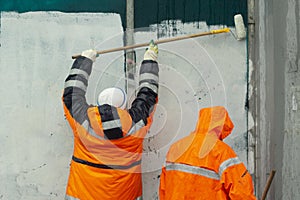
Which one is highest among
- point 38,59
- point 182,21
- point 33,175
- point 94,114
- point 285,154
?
point 182,21

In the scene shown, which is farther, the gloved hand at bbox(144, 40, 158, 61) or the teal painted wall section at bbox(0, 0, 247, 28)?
the teal painted wall section at bbox(0, 0, 247, 28)

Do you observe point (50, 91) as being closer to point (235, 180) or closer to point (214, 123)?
point (214, 123)

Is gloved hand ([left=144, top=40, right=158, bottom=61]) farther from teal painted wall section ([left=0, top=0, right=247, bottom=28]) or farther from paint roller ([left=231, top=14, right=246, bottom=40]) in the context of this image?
paint roller ([left=231, top=14, right=246, bottom=40])

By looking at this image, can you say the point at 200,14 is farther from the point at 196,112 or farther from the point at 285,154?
the point at 285,154

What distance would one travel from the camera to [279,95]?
363 cm

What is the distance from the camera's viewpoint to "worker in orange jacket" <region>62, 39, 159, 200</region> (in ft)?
10.7

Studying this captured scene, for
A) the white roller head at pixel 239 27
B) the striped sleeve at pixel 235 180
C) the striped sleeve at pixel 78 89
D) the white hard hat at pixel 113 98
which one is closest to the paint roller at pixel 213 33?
the white roller head at pixel 239 27

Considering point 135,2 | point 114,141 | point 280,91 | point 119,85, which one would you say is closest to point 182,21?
point 135,2

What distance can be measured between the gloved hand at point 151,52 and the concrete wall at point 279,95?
855mm

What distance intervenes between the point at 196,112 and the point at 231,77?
392 millimetres

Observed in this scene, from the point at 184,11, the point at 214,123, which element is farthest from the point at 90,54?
the point at 214,123

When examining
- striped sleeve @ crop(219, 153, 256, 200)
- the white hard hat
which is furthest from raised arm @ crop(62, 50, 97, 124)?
striped sleeve @ crop(219, 153, 256, 200)

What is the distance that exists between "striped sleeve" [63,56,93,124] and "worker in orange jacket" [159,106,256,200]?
27.8 inches

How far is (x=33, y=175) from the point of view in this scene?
390 centimetres
